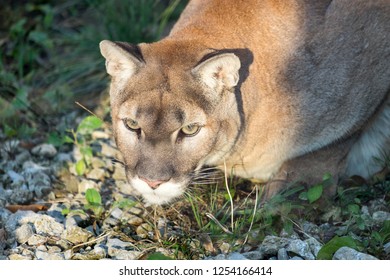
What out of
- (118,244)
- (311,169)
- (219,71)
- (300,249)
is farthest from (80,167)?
(300,249)

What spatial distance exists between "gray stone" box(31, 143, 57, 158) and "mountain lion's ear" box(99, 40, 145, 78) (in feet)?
5.34

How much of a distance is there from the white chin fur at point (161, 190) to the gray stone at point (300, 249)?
0.82 metres

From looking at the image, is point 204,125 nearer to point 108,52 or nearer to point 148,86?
point 148,86

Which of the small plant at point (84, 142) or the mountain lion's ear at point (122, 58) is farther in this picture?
the small plant at point (84, 142)

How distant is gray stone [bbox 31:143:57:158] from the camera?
7105 millimetres

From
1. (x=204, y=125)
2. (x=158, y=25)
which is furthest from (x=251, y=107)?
(x=158, y=25)

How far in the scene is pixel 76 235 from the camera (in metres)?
5.67

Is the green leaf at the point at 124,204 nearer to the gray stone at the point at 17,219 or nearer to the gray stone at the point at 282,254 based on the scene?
the gray stone at the point at 17,219

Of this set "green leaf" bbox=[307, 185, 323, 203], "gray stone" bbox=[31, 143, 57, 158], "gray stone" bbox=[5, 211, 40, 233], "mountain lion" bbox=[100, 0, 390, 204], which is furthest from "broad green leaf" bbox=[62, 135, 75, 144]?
"green leaf" bbox=[307, 185, 323, 203]

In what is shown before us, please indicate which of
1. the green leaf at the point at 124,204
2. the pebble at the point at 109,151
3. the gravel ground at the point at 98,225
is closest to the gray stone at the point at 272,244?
the gravel ground at the point at 98,225

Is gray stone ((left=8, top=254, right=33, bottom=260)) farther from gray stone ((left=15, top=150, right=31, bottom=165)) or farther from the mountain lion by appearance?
gray stone ((left=15, top=150, right=31, bottom=165))

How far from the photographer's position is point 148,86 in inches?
215

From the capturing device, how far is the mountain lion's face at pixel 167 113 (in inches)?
211

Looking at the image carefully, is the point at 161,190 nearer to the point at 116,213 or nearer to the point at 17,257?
the point at 116,213
